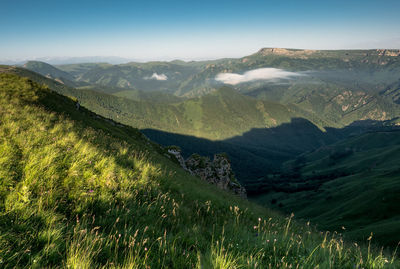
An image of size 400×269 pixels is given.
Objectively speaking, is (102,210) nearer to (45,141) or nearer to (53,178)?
(53,178)

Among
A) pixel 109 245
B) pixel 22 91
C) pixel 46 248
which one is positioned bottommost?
pixel 109 245

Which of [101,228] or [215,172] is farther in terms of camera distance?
[215,172]

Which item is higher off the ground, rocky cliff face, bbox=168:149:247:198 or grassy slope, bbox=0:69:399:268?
grassy slope, bbox=0:69:399:268

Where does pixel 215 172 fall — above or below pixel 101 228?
below

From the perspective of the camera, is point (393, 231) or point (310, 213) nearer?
point (393, 231)

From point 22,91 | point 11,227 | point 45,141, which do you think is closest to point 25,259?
point 11,227

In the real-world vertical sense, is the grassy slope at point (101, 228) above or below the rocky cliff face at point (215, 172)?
above

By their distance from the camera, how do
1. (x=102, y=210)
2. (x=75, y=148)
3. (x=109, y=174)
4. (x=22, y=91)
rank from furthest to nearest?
(x=22, y=91)
(x=75, y=148)
(x=109, y=174)
(x=102, y=210)

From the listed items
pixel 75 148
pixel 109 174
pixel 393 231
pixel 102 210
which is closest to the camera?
pixel 102 210

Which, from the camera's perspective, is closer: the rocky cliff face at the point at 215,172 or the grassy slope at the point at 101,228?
the grassy slope at the point at 101,228

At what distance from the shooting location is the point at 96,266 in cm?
269

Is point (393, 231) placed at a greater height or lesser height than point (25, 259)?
lesser

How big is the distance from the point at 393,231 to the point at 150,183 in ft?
212

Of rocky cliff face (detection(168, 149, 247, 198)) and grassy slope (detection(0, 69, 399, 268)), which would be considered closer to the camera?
grassy slope (detection(0, 69, 399, 268))
